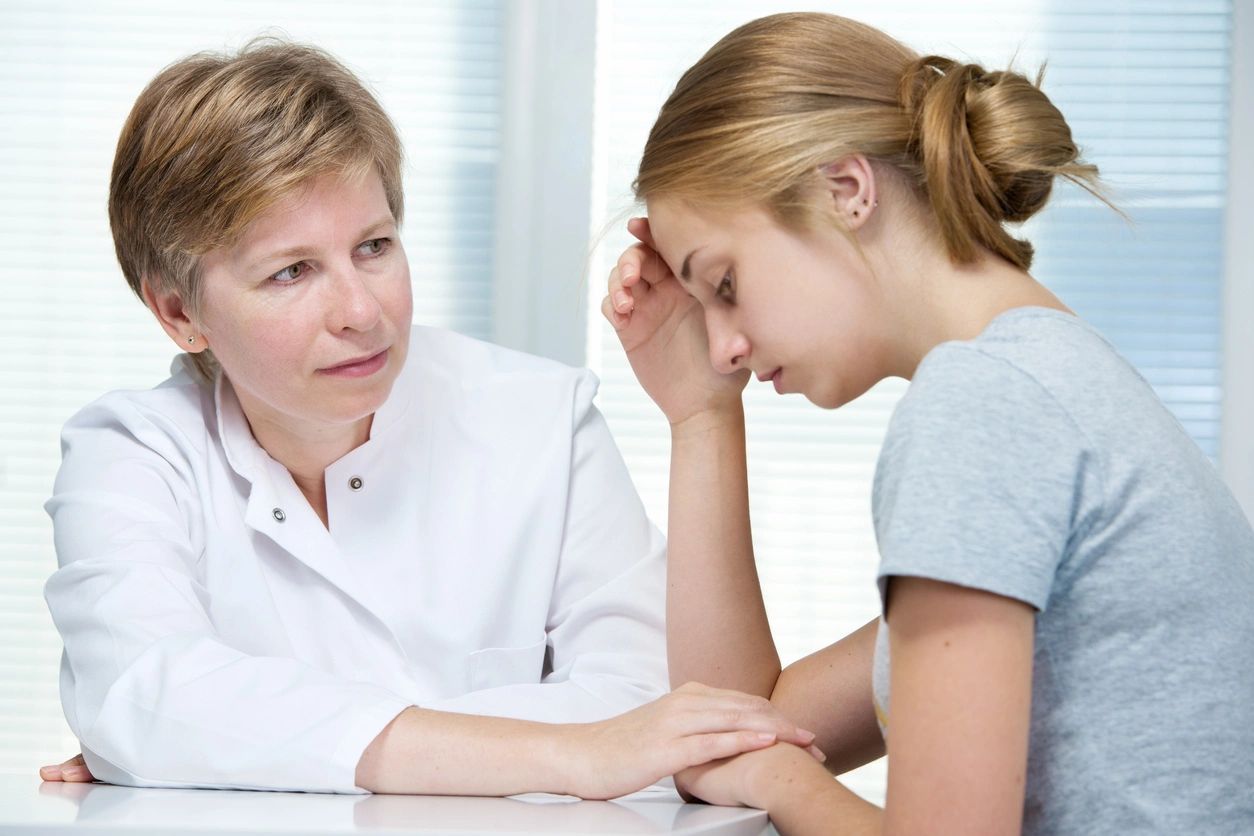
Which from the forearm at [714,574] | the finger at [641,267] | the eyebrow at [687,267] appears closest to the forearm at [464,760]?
the forearm at [714,574]

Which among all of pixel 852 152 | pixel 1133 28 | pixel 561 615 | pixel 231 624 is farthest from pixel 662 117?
pixel 1133 28

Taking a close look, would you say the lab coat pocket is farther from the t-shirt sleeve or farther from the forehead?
the t-shirt sleeve

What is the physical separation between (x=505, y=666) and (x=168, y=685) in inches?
17.2

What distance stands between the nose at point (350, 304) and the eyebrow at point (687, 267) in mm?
360

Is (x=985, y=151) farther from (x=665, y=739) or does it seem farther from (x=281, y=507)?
(x=281, y=507)

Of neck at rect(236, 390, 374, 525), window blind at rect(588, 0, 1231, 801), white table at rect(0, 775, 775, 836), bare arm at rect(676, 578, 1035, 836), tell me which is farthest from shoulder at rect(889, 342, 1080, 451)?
window blind at rect(588, 0, 1231, 801)

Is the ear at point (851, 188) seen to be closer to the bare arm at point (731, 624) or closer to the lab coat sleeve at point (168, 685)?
the bare arm at point (731, 624)

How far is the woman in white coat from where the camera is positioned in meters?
1.12

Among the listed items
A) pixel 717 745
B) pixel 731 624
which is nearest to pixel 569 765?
pixel 717 745

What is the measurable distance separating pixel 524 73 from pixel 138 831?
2199mm

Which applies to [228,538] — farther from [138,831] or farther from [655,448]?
[655,448]

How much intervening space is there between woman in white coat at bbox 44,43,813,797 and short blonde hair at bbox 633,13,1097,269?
1.39ft

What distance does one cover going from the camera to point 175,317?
4.88 ft

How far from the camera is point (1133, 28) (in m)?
2.83
